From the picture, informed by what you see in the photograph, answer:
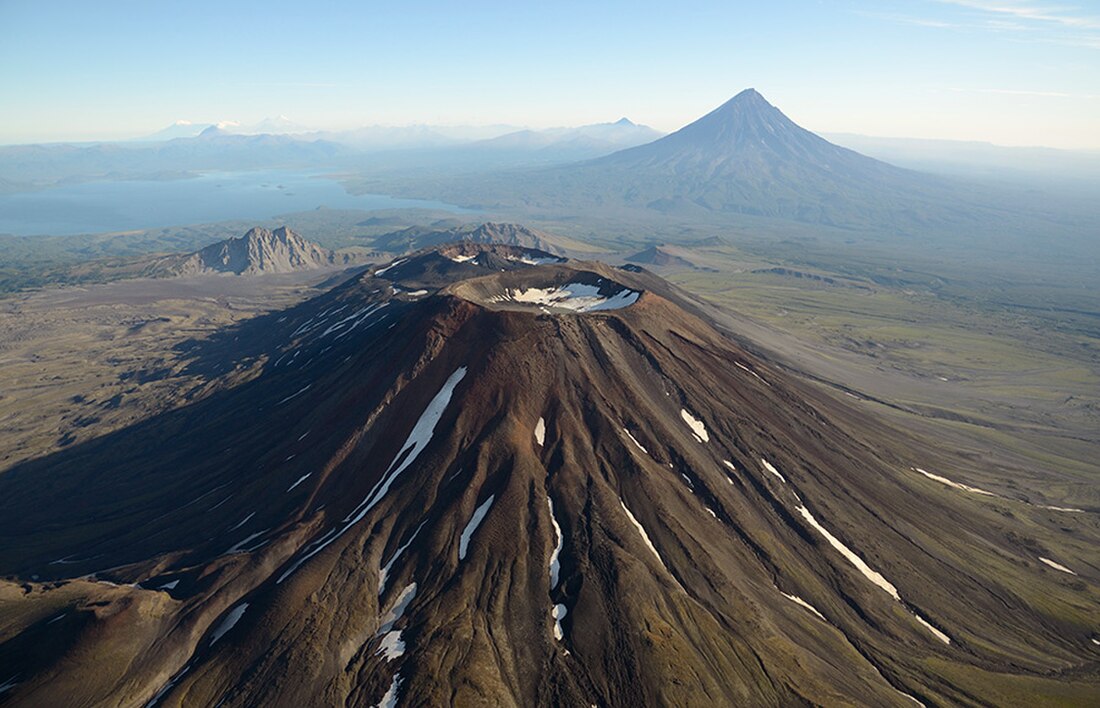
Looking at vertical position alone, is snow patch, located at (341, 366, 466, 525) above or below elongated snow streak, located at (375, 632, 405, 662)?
above

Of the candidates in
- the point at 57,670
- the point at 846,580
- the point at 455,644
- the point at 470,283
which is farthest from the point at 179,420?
the point at 846,580

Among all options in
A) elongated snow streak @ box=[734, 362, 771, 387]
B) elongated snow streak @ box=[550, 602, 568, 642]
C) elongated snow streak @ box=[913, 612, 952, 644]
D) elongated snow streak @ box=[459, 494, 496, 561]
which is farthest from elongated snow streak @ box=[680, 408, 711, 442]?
elongated snow streak @ box=[550, 602, 568, 642]

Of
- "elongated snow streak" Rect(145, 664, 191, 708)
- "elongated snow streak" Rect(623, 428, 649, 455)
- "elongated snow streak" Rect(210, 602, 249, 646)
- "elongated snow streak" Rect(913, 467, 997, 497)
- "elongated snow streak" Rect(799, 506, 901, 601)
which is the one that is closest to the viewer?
"elongated snow streak" Rect(145, 664, 191, 708)

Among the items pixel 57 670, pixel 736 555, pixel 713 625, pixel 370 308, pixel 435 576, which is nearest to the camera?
pixel 57 670

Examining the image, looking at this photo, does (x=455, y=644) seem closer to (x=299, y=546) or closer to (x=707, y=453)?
(x=299, y=546)

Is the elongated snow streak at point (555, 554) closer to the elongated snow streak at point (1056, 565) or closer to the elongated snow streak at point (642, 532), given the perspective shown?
the elongated snow streak at point (642, 532)

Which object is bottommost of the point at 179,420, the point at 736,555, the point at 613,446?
the point at 179,420

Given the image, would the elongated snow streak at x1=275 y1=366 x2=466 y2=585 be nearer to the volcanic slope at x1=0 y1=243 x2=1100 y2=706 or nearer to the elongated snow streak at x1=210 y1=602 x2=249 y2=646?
the volcanic slope at x1=0 y1=243 x2=1100 y2=706
